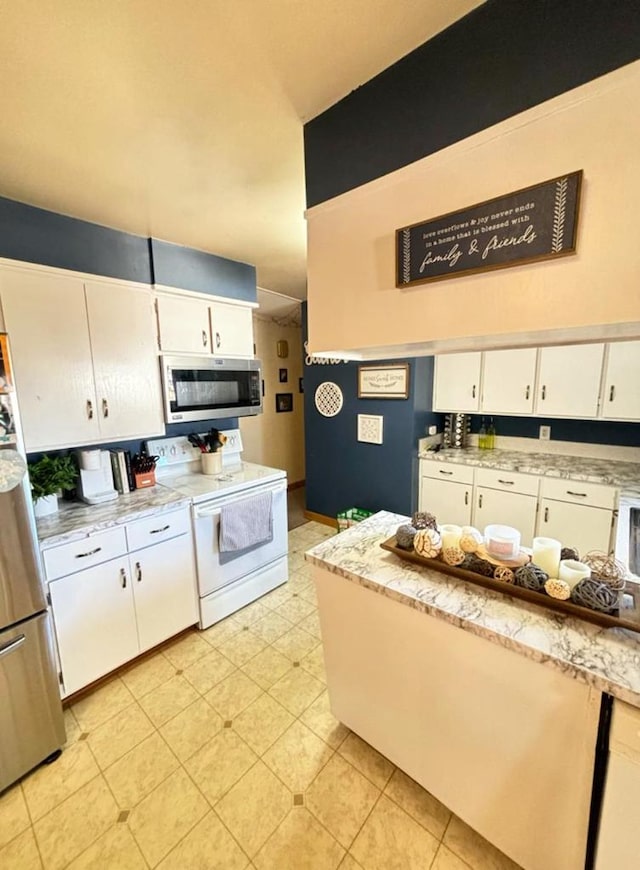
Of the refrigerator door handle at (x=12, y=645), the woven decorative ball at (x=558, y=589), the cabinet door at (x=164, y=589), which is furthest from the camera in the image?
the cabinet door at (x=164, y=589)

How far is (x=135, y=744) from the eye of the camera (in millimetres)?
1680

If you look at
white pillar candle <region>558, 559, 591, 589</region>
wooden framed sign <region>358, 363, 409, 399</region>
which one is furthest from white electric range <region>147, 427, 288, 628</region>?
white pillar candle <region>558, 559, 591, 589</region>

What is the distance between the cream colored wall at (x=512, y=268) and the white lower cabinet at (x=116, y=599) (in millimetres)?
1628

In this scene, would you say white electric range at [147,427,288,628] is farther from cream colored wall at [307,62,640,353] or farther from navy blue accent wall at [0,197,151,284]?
cream colored wall at [307,62,640,353]

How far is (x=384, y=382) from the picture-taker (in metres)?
3.39

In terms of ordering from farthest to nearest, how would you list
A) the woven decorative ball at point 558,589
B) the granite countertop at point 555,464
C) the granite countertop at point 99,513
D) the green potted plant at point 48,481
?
the granite countertop at point 555,464 → the green potted plant at point 48,481 → the granite countertop at point 99,513 → the woven decorative ball at point 558,589

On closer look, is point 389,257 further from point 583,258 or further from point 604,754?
point 604,754

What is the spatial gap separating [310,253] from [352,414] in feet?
7.84

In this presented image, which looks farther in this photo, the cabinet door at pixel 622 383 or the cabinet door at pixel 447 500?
the cabinet door at pixel 447 500

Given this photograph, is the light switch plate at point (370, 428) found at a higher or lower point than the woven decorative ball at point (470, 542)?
higher

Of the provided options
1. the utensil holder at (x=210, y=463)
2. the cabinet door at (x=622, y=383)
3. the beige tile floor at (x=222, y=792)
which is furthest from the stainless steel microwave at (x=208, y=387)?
the cabinet door at (x=622, y=383)

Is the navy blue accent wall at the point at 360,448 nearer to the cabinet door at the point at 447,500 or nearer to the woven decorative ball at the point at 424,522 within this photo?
the cabinet door at the point at 447,500

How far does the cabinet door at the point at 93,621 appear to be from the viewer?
1.78 meters

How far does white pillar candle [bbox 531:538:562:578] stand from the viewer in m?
1.19
